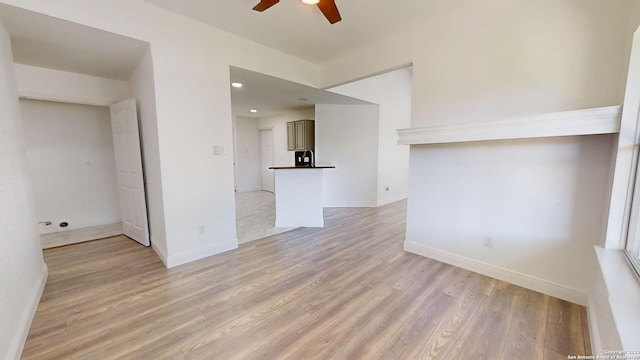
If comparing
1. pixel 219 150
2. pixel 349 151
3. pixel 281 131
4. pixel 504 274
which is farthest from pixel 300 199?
pixel 281 131

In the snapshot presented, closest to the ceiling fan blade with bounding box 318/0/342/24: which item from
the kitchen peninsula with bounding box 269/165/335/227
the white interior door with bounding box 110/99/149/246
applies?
the kitchen peninsula with bounding box 269/165/335/227

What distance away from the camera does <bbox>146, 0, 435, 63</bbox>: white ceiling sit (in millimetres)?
2412

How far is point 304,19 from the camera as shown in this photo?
2.66 meters

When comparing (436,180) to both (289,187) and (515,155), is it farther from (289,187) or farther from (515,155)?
(289,187)

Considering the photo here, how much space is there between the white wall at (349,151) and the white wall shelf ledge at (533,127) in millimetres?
2837

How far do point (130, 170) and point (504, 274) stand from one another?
4.71 m

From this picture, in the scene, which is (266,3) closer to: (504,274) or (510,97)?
(510,97)

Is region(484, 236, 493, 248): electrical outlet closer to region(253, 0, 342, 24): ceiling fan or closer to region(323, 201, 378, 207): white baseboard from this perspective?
region(253, 0, 342, 24): ceiling fan

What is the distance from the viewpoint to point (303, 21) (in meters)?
2.70

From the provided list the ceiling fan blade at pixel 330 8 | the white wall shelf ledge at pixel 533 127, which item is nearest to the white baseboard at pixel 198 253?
the white wall shelf ledge at pixel 533 127

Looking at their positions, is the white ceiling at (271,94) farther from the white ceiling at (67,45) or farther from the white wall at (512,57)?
the white wall at (512,57)

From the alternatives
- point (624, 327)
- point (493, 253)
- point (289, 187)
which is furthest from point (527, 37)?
point (289, 187)

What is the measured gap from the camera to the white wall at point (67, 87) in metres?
3.10

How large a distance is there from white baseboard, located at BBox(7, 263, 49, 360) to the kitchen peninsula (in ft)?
8.85
